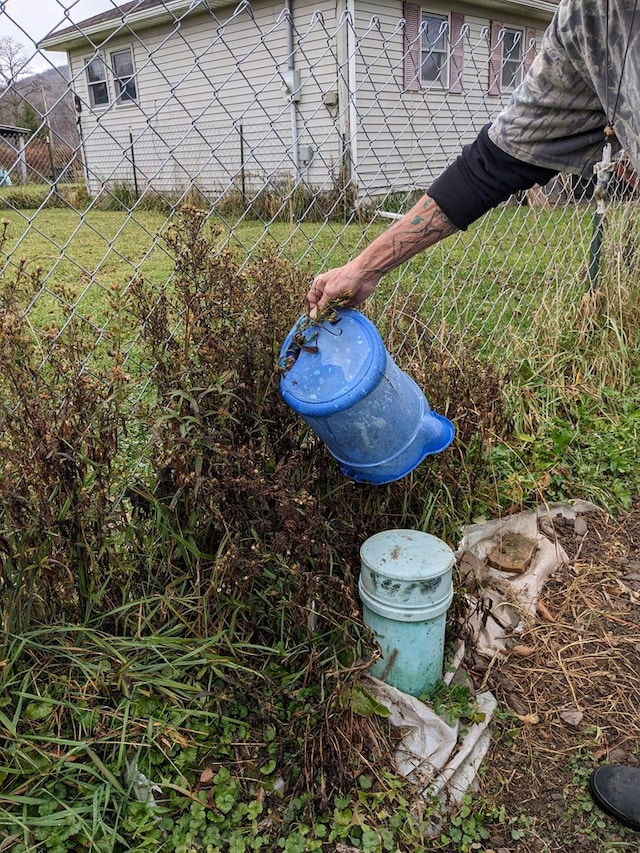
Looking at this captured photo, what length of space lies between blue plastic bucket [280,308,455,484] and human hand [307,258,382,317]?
0.17ft

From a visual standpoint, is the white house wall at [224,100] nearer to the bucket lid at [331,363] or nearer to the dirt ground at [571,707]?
the dirt ground at [571,707]

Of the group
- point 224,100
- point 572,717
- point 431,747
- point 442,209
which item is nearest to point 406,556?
point 431,747

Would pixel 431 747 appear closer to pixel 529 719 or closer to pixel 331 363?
pixel 529 719

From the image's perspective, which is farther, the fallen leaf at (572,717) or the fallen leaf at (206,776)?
the fallen leaf at (572,717)

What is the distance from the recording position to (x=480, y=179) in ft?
6.17

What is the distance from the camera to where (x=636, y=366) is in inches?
151

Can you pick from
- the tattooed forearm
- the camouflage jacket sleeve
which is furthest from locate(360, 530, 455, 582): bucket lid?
the camouflage jacket sleeve

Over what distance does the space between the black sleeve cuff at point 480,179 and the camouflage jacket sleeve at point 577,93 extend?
Answer: 0.03 m

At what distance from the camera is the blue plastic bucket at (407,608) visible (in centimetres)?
183

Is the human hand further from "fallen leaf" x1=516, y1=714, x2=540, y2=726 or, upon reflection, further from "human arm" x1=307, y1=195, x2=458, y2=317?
"fallen leaf" x1=516, y1=714, x2=540, y2=726

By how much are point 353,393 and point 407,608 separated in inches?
23.8

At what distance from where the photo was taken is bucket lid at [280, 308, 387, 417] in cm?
171

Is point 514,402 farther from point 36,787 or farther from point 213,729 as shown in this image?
point 36,787

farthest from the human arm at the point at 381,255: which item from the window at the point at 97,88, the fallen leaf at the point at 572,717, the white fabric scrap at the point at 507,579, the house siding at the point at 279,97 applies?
the window at the point at 97,88
